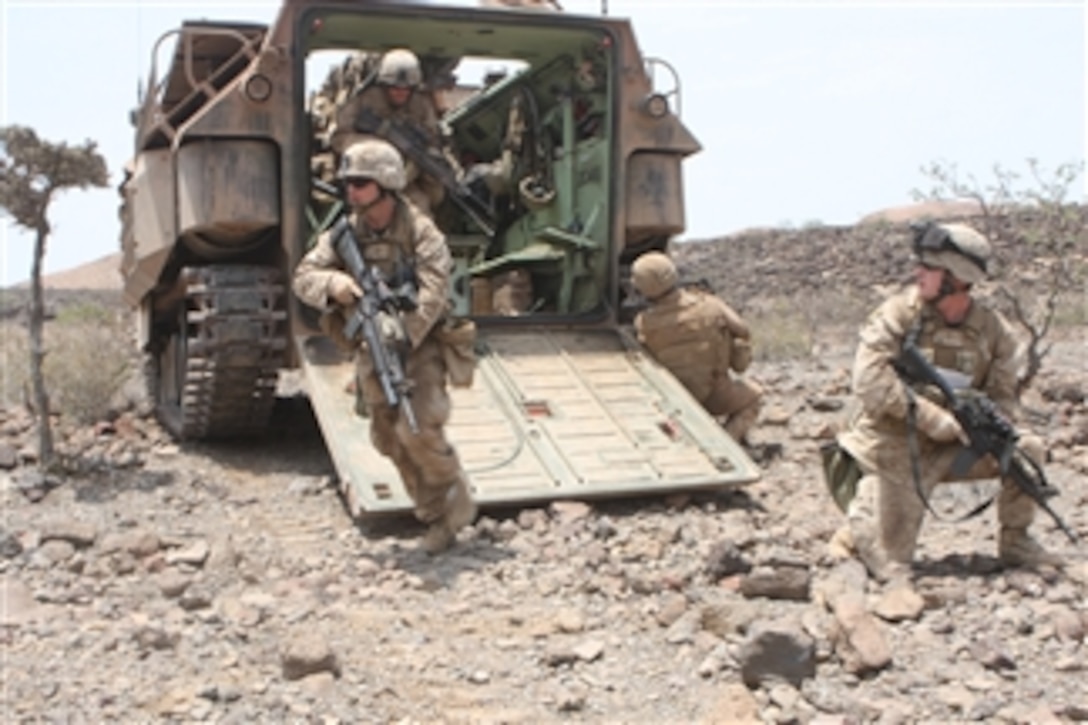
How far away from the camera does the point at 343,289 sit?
543 centimetres

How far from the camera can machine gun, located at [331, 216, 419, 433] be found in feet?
17.8

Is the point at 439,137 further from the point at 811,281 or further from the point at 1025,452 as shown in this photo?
the point at 811,281

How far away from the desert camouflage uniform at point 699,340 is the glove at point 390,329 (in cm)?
243

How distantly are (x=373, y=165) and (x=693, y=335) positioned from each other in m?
2.61

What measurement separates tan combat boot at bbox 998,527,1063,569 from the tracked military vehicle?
5.09ft

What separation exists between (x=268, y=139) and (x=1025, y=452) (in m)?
3.96

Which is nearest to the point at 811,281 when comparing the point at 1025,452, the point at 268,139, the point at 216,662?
the point at 268,139

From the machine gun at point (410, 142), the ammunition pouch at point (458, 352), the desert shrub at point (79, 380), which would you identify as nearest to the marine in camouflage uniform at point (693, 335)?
the machine gun at point (410, 142)

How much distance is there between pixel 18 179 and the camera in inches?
278

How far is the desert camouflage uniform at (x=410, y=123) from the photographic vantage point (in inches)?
302

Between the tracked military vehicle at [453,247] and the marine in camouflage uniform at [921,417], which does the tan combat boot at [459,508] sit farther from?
the marine in camouflage uniform at [921,417]

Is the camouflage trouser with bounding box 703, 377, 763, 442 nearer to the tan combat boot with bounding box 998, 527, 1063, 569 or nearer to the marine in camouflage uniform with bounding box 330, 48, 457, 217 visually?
the marine in camouflage uniform with bounding box 330, 48, 457, 217

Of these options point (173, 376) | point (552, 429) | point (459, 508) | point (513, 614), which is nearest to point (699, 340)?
point (552, 429)

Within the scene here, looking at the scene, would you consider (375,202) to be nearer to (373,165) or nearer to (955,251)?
(373,165)
